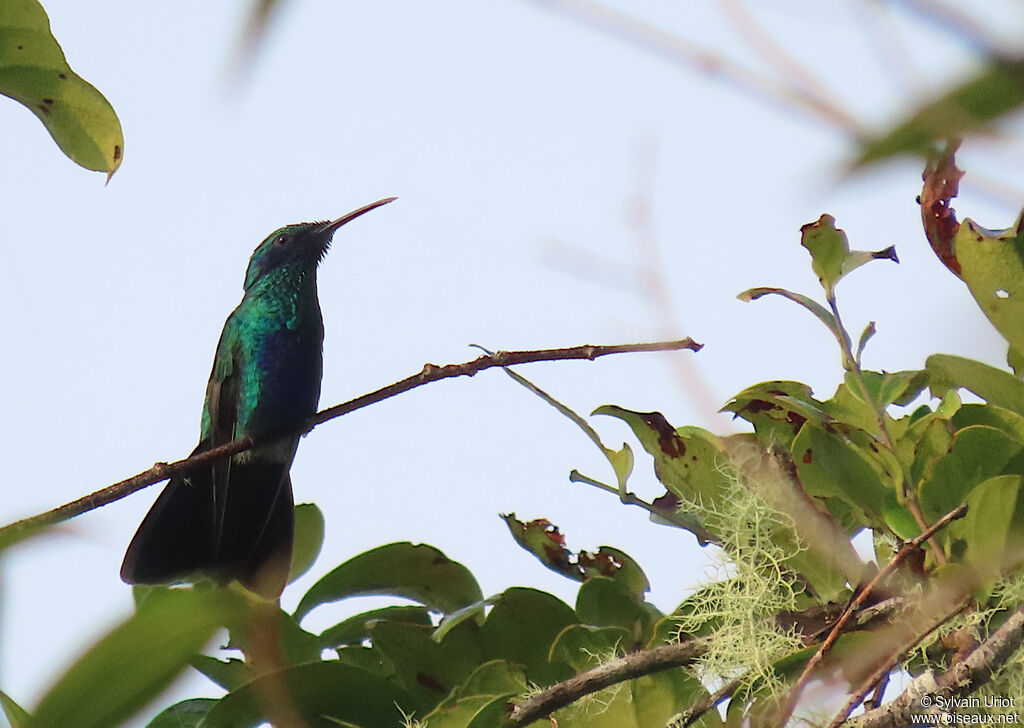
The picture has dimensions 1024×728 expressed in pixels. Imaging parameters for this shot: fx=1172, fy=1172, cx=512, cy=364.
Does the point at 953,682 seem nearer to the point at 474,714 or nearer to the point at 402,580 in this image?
the point at 474,714

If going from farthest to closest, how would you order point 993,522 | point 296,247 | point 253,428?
1. point 296,247
2. point 253,428
3. point 993,522

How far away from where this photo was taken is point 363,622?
2.01 metres

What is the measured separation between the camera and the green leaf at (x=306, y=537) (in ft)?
7.47

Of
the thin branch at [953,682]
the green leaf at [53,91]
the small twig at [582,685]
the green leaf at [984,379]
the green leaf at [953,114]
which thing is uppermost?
the green leaf at [53,91]

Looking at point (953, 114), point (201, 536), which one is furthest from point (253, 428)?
point (953, 114)

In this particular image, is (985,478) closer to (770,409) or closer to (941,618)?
(941,618)

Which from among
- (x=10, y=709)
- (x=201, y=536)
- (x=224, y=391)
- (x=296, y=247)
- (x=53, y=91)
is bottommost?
(x=201, y=536)

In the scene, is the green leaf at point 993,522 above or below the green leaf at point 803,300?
below

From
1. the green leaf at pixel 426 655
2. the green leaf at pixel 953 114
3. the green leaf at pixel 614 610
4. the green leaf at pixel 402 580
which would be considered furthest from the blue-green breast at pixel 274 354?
the green leaf at pixel 953 114

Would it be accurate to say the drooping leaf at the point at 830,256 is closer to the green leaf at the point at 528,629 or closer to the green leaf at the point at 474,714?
the green leaf at the point at 528,629

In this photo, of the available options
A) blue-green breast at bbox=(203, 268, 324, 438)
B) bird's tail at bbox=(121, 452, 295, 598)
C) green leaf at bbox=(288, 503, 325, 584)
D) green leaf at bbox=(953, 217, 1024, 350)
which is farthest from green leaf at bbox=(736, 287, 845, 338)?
blue-green breast at bbox=(203, 268, 324, 438)

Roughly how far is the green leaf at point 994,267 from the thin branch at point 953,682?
1.35 ft

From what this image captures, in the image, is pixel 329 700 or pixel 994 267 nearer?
pixel 994 267

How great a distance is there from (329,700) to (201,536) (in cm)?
164
